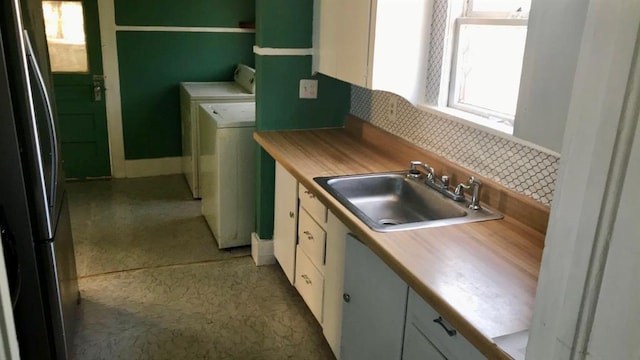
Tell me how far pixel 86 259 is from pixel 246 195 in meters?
1.10

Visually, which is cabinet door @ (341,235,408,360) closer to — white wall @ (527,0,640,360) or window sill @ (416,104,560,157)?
window sill @ (416,104,560,157)

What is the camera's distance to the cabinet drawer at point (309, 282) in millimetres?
2523

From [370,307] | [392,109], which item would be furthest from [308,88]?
[370,307]

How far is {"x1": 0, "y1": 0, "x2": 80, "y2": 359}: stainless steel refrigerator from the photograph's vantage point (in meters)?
1.78

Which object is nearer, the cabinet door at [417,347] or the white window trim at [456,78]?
the cabinet door at [417,347]

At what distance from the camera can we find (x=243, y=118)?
3.49 meters

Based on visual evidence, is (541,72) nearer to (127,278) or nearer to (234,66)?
(127,278)

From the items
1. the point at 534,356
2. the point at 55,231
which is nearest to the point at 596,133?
the point at 534,356

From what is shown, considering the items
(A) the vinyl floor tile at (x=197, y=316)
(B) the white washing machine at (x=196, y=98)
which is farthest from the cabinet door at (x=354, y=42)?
(B) the white washing machine at (x=196, y=98)

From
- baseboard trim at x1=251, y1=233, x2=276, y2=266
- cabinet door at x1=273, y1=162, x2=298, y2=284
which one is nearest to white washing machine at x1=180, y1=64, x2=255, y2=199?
baseboard trim at x1=251, y1=233, x2=276, y2=266

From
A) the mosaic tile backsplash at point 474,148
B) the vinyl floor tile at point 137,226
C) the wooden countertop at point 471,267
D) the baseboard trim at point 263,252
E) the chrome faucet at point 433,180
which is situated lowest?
the vinyl floor tile at point 137,226

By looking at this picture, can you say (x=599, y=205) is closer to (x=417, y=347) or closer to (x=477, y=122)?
(x=417, y=347)

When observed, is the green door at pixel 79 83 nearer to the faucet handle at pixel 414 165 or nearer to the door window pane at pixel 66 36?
the door window pane at pixel 66 36

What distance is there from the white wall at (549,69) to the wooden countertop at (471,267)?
487 mm
